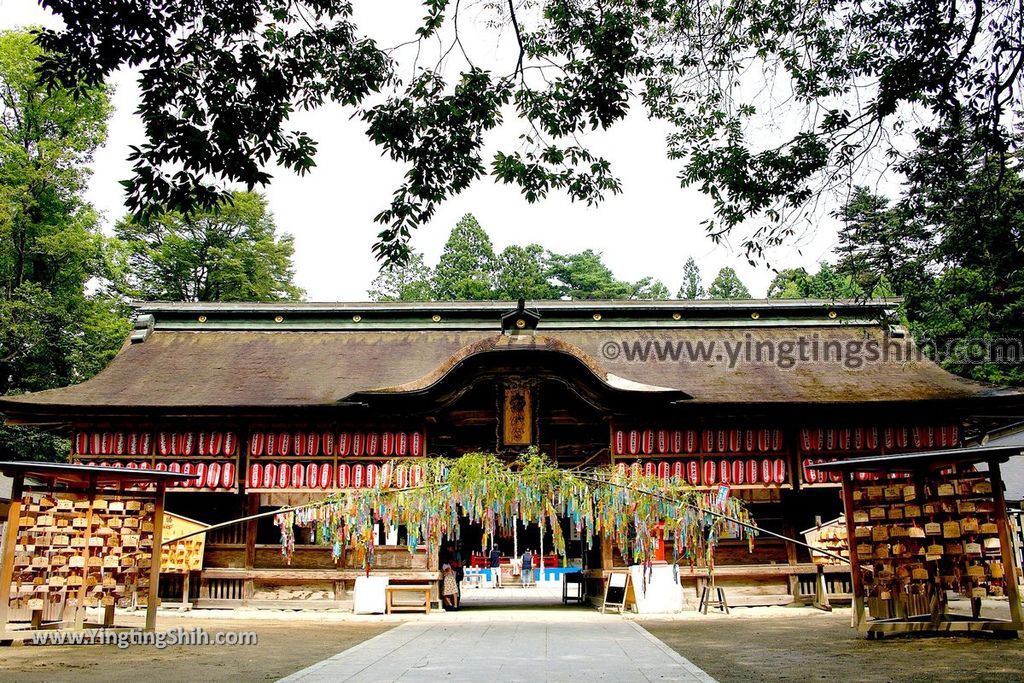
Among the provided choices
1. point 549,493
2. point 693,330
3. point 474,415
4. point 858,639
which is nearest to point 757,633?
point 858,639

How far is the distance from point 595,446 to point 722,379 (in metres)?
3.39

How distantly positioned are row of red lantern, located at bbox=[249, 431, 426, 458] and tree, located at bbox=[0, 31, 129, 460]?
1453 centimetres

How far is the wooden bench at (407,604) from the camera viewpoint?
50.8ft

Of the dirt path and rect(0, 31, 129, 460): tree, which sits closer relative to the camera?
the dirt path

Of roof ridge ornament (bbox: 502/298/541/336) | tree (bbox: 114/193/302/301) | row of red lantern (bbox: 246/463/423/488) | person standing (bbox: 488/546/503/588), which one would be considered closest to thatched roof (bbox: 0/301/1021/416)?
roof ridge ornament (bbox: 502/298/541/336)

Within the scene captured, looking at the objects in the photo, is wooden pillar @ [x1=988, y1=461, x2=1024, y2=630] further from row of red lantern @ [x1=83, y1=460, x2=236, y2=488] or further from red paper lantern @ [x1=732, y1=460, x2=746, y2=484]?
row of red lantern @ [x1=83, y1=460, x2=236, y2=488]

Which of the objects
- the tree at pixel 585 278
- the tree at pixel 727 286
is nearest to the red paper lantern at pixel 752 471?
the tree at pixel 585 278

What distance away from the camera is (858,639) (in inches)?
406

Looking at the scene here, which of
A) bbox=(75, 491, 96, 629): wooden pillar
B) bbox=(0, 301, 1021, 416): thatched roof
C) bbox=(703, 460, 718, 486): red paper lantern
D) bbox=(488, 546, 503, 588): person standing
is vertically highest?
bbox=(0, 301, 1021, 416): thatched roof

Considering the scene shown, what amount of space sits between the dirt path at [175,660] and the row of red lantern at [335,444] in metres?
5.64

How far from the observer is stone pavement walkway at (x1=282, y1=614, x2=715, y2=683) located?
7223 millimetres

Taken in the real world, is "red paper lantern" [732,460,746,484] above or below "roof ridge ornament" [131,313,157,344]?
below

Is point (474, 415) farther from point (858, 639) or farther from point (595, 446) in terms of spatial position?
point (858, 639)

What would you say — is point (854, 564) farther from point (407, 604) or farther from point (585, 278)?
point (585, 278)
